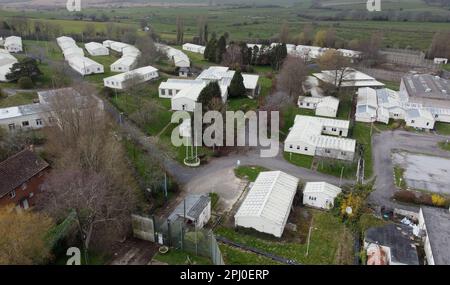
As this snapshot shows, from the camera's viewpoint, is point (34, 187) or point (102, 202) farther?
point (34, 187)

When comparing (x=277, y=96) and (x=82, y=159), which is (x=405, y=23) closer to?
(x=277, y=96)

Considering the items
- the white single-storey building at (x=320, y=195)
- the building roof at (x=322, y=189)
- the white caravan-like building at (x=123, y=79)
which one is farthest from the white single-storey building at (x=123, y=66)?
the white single-storey building at (x=320, y=195)

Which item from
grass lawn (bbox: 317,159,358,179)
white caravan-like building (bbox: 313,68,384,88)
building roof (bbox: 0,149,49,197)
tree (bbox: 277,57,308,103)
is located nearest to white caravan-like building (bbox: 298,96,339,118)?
tree (bbox: 277,57,308,103)

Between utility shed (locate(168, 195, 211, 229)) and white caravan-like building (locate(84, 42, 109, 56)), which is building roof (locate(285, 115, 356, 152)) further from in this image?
white caravan-like building (locate(84, 42, 109, 56))

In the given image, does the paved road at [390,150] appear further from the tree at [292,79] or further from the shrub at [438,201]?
the tree at [292,79]
